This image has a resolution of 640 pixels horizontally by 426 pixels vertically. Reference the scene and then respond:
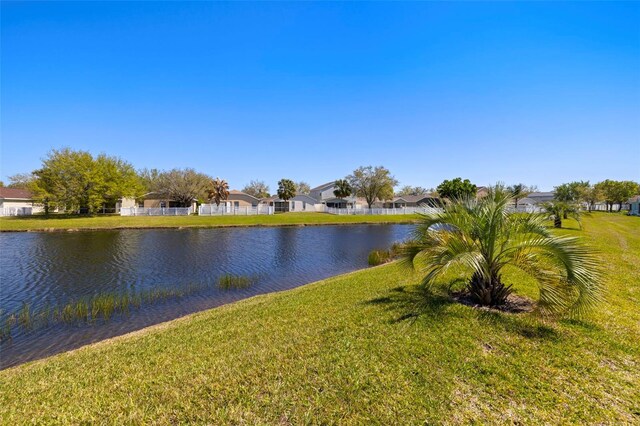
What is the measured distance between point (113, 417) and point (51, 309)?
8.58 meters

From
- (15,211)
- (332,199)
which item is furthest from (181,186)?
(332,199)

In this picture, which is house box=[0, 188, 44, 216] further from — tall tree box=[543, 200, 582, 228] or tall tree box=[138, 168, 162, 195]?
tall tree box=[543, 200, 582, 228]

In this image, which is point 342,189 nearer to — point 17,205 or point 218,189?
point 218,189

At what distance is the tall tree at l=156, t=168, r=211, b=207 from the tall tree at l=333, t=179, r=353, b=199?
28525mm

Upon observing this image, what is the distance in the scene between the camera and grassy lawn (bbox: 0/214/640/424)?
3.23 m

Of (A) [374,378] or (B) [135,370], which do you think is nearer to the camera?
(A) [374,378]

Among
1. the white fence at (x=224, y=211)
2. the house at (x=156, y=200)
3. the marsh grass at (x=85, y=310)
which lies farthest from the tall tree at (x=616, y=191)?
the house at (x=156, y=200)

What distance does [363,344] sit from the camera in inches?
185

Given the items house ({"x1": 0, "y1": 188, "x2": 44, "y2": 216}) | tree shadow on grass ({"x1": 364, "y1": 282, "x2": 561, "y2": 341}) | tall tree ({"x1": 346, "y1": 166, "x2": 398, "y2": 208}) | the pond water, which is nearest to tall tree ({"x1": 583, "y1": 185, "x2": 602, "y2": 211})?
tall tree ({"x1": 346, "y1": 166, "x2": 398, "y2": 208})

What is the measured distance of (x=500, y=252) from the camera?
5.57 m

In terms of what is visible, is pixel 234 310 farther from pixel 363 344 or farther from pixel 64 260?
pixel 64 260

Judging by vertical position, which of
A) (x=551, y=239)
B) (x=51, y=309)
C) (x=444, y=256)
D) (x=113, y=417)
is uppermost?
(x=551, y=239)

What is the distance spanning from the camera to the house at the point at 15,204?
43.3 meters

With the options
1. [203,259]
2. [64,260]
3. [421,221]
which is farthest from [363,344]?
[64,260]
